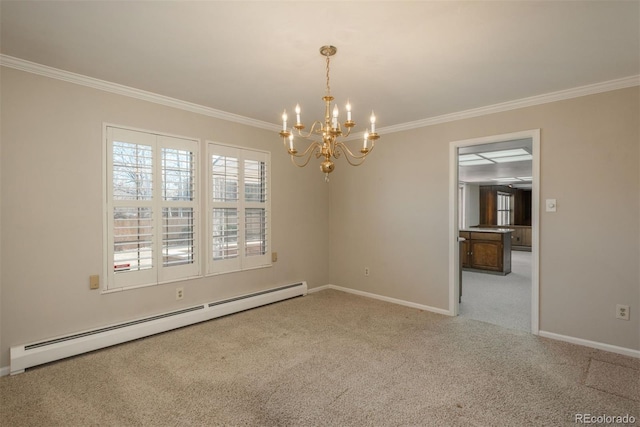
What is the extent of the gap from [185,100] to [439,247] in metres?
3.39

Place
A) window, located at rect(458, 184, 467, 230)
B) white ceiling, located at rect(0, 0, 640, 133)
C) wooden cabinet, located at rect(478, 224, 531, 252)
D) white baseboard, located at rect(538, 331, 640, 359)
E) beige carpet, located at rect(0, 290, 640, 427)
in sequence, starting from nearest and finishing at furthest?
white ceiling, located at rect(0, 0, 640, 133), beige carpet, located at rect(0, 290, 640, 427), white baseboard, located at rect(538, 331, 640, 359), window, located at rect(458, 184, 467, 230), wooden cabinet, located at rect(478, 224, 531, 252)

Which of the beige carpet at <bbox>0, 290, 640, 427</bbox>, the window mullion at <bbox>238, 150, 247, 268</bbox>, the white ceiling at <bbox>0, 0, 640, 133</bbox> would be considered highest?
the white ceiling at <bbox>0, 0, 640, 133</bbox>

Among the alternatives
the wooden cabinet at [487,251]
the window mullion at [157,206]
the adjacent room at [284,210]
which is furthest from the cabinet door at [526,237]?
the window mullion at [157,206]

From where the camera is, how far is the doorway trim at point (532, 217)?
336 centimetres

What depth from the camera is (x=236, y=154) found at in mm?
4090

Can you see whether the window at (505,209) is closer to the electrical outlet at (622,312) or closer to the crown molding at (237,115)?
the crown molding at (237,115)

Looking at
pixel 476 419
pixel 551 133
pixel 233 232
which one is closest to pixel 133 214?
pixel 233 232

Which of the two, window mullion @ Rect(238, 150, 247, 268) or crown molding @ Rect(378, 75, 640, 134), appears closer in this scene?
crown molding @ Rect(378, 75, 640, 134)

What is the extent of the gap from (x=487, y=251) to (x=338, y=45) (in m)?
5.57

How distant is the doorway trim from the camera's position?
336cm

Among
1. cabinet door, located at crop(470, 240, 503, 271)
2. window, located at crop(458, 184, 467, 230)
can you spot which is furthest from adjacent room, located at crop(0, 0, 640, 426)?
window, located at crop(458, 184, 467, 230)

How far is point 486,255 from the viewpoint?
21.3ft

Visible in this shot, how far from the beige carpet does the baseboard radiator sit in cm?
7

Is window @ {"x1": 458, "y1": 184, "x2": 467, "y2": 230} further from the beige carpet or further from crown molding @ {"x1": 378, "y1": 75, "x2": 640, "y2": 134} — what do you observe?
the beige carpet
